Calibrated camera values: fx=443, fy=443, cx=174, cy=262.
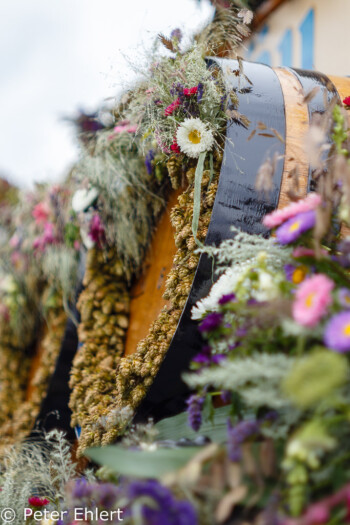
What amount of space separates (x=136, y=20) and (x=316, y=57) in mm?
1067

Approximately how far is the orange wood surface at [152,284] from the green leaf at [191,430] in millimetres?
432

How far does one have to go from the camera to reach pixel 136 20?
1.57m

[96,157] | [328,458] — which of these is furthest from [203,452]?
[96,157]

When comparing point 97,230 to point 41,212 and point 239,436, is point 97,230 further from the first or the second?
point 239,436

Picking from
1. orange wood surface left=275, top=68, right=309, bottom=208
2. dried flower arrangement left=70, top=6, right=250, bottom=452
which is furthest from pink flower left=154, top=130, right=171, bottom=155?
orange wood surface left=275, top=68, right=309, bottom=208

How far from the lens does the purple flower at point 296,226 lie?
0.81 m

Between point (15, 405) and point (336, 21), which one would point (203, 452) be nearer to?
point (336, 21)

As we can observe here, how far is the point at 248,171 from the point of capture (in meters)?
1.20

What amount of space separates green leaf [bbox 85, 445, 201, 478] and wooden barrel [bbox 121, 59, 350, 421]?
48cm

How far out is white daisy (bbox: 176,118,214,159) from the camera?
1.24 m

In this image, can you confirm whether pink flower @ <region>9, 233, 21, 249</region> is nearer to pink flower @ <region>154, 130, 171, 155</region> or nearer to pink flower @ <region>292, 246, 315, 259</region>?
pink flower @ <region>154, 130, 171, 155</region>

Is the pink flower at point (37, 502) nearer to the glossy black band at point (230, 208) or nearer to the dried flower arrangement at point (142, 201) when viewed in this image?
the dried flower arrangement at point (142, 201)

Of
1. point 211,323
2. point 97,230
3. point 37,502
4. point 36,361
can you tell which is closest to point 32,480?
point 37,502

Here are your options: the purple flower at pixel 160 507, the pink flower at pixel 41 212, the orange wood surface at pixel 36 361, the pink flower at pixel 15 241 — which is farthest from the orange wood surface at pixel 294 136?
the pink flower at pixel 15 241
